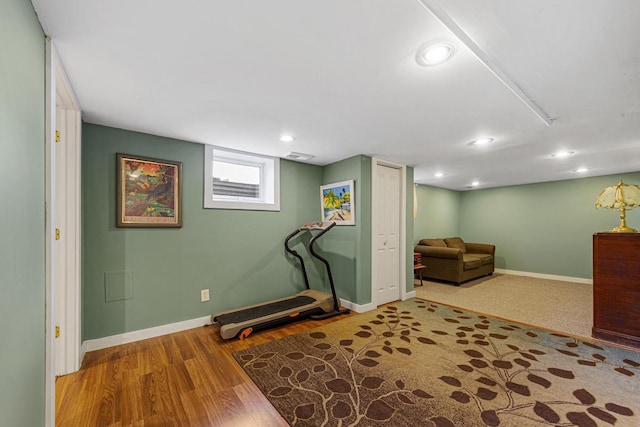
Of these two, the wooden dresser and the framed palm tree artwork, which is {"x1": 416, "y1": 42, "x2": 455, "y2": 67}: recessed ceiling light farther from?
the wooden dresser

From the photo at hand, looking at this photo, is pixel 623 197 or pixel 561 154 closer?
pixel 623 197

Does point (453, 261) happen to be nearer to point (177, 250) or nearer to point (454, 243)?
point (454, 243)

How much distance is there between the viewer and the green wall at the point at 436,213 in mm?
6133

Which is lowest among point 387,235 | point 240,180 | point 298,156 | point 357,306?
point 357,306

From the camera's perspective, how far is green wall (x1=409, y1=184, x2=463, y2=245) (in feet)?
20.1

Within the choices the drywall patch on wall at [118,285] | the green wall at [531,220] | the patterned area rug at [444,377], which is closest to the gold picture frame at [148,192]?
the drywall patch on wall at [118,285]

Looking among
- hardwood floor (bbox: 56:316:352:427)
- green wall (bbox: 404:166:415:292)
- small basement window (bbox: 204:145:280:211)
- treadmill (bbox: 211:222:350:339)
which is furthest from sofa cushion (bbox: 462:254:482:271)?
hardwood floor (bbox: 56:316:352:427)

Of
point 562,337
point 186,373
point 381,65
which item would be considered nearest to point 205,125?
point 381,65

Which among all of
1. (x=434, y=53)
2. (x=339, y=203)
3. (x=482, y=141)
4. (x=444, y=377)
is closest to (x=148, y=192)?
(x=339, y=203)

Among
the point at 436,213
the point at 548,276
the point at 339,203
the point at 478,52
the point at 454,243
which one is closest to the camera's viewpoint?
the point at 478,52

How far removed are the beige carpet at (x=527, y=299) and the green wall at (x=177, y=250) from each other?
8.70ft

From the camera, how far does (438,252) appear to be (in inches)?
205

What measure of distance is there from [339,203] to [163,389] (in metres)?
2.82

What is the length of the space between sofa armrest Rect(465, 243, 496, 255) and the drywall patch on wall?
6.90 metres
